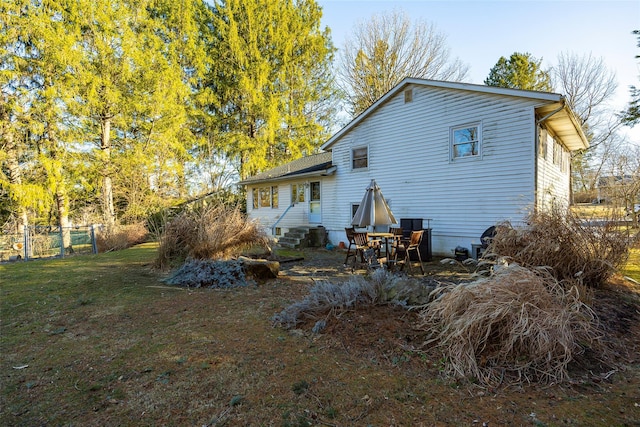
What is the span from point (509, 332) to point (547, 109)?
8143 millimetres

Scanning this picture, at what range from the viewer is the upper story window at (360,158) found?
1285 centimetres

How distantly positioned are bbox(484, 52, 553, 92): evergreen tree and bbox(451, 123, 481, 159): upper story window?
55.2 ft

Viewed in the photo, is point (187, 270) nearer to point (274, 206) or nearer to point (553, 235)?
point (553, 235)

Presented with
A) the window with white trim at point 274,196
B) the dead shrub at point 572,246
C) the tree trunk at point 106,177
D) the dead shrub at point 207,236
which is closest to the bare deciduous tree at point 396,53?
the window with white trim at point 274,196

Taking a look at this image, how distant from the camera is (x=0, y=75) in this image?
13.2m

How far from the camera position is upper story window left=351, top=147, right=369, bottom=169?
12.9 m

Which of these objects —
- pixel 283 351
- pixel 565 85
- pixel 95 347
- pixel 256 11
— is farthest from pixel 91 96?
pixel 565 85

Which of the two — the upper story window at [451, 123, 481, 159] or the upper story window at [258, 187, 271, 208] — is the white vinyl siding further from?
the upper story window at [258, 187, 271, 208]

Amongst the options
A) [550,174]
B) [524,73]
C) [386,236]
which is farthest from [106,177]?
[524,73]

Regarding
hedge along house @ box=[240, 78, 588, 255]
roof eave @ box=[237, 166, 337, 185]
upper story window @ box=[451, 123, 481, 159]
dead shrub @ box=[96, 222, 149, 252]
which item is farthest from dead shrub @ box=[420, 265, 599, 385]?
dead shrub @ box=[96, 222, 149, 252]

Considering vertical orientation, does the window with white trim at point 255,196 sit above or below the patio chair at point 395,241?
above

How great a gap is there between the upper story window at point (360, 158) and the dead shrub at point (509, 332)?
32.0 feet

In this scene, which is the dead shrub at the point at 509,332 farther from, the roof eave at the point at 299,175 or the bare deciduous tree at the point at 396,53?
the bare deciduous tree at the point at 396,53

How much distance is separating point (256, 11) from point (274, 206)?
14.9m
